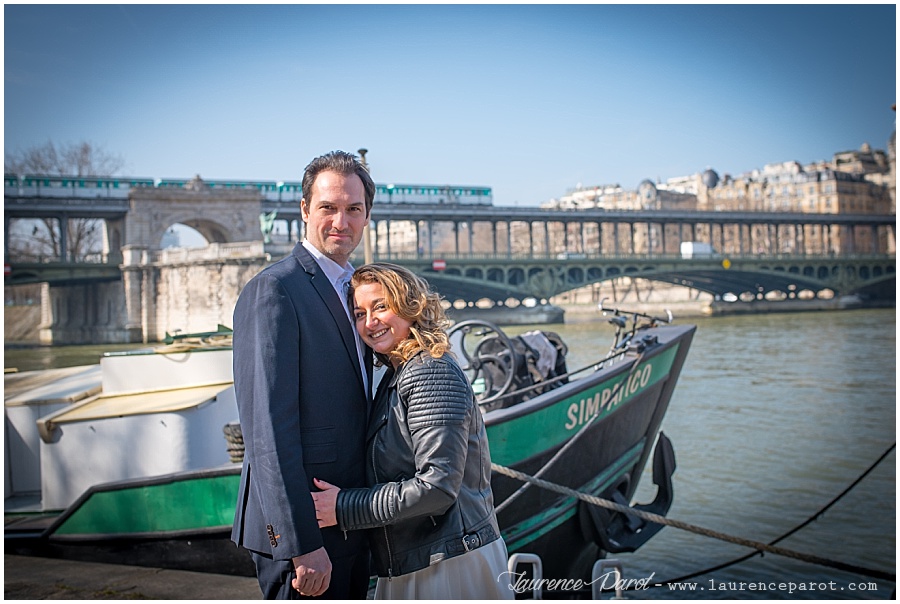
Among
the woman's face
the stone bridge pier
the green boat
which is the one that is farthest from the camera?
the stone bridge pier

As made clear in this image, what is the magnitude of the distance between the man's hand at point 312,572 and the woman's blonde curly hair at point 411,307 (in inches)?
17.1

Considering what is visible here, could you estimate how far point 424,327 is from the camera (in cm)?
196

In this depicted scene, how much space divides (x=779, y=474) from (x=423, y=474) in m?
7.44

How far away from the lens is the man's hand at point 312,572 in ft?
6.20

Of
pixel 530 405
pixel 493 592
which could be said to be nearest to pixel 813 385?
pixel 530 405

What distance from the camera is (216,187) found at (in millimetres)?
44312

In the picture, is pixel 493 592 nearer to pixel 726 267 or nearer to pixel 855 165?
pixel 726 267

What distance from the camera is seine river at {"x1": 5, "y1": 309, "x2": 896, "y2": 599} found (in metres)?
5.68

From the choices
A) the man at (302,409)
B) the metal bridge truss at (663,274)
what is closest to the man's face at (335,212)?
the man at (302,409)

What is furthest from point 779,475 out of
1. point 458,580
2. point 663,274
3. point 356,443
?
point 663,274

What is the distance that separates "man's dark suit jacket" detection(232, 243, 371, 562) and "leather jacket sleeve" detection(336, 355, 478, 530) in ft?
0.32

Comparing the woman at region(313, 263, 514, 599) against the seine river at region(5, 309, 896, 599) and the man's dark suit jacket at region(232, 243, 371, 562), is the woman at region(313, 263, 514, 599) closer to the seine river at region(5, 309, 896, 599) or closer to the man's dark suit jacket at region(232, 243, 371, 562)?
the man's dark suit jacket at region(232, 243, 371, 562)

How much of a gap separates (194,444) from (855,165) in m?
93.8

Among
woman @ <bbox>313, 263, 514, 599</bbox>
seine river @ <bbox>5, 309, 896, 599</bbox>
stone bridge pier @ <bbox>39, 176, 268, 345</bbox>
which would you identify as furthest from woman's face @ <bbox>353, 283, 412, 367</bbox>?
stone bridge pier @ <bbox>39, 176, 268, 345</bbox>
